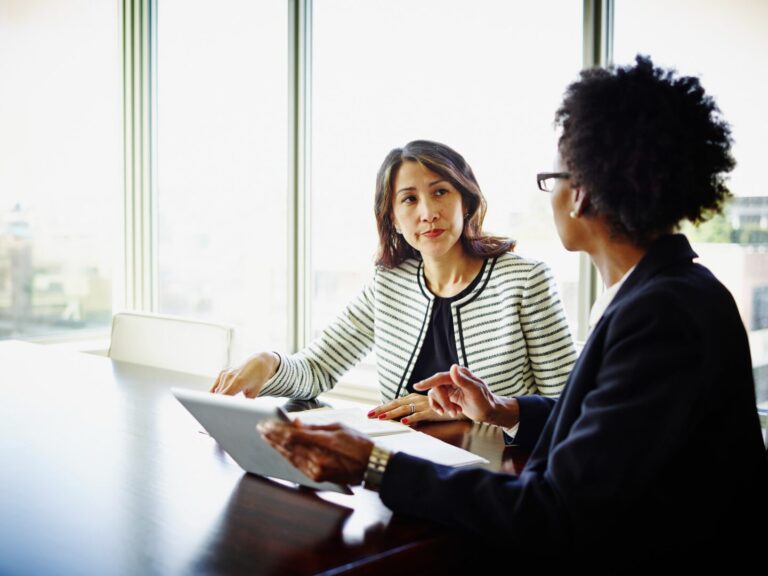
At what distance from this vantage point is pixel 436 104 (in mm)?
3336

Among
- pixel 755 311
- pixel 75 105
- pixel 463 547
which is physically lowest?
pixel 463 547

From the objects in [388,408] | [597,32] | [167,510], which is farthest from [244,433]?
[597,32]

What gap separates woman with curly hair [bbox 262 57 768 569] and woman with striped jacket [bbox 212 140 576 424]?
0.85 meters

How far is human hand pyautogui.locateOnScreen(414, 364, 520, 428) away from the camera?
149 centimetres

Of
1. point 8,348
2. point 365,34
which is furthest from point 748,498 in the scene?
point 365,34

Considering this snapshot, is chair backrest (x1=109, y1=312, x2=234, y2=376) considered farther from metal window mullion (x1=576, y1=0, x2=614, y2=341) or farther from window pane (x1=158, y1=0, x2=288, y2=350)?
metal window mullion (x1=576, y1=0, x2=614, y2=341)

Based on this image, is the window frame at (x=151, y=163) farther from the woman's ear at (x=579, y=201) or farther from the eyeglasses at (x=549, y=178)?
the woman's ear at (x=579, y=201)

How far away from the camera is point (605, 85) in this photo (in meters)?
1.10

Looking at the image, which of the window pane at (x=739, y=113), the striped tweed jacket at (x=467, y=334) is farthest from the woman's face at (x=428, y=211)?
the window pane at (x=739, y=113)

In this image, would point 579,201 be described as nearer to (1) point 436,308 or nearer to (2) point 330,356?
(1) point 436,308

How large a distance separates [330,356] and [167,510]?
117cm

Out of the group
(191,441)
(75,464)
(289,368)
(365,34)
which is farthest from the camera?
(365,34)

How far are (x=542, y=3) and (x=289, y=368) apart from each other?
6.06 feet

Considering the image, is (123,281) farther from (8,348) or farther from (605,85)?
(605,85)
